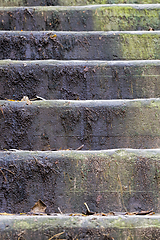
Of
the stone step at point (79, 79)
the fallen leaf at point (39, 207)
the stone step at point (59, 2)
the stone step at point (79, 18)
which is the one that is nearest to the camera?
the fallen leaf at point (39, 207)

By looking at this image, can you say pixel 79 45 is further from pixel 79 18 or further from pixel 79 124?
pixel 79 124

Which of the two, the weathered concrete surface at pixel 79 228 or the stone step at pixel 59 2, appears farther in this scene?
the stone step at pixel 59 2

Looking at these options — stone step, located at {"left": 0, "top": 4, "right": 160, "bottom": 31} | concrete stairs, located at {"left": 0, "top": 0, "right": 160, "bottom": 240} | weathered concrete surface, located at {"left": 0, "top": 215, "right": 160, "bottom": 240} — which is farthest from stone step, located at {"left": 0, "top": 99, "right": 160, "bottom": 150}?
stone step, located at {"left": 0, "top": 4, "right": 160, "bottom": 31}

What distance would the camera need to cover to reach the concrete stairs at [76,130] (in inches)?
43.6

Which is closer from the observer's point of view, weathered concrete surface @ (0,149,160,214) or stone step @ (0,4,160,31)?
weathered concrete surface @ (0,149,160,214)

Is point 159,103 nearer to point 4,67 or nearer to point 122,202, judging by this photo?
point 122,202

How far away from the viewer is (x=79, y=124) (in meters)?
1.61

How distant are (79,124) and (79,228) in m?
0.68

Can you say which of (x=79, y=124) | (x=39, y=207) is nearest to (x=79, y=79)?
(x=79, y=124)

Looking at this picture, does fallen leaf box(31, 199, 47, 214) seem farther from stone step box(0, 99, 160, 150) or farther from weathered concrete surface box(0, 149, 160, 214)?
stone step box(0, 99, 160, 150)

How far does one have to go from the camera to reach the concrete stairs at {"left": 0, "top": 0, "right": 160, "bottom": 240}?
111cm

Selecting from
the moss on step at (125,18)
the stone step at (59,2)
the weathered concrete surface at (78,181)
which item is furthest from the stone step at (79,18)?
the weathered concrete surface at (78,181)

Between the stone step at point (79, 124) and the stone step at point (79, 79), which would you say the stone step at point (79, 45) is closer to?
the stone step at point (79, 79)

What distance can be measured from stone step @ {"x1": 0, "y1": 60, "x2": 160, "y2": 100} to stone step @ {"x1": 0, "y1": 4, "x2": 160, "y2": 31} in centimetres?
70
